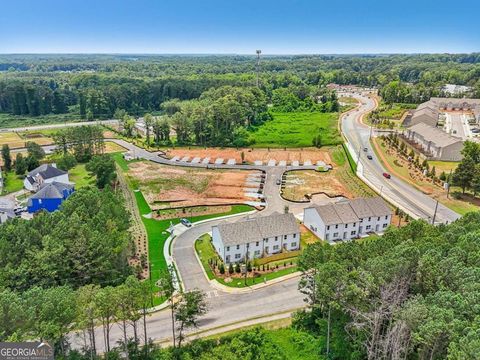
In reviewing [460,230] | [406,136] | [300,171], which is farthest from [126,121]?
[460,230]

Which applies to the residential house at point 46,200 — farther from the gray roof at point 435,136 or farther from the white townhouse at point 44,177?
the gray roof at point 435,136

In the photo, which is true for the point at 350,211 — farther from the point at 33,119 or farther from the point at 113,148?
the point at 33,119

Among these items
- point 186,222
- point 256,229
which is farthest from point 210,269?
point 186,222

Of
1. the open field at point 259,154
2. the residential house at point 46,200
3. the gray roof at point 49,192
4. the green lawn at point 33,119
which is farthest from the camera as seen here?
the green lawn at point 33,119

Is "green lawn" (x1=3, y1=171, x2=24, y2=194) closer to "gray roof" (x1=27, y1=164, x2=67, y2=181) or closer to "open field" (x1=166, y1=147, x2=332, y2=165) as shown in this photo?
"gray roof" (x1=27, y1=164, x2=67, y2=181)

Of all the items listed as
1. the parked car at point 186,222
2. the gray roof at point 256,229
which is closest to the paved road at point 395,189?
the gray roof at point 256,229

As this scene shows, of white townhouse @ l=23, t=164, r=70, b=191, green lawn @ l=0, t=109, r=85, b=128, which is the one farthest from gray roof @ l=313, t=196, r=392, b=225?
green lawn @ l=0, t=109, r=85, b=128

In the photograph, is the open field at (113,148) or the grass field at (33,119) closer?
the open field at (113,148)

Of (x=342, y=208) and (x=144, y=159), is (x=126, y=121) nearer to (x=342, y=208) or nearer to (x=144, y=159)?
(x=144, y=159)
